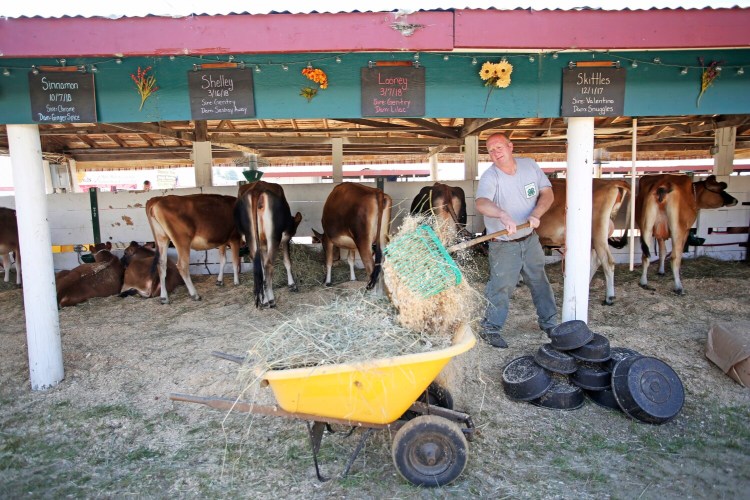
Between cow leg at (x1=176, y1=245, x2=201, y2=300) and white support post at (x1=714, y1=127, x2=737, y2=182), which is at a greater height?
white support post at (x1=714, y1=127, x2=737, y2=182)

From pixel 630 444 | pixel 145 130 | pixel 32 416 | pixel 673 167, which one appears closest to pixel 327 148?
pixel 145 130

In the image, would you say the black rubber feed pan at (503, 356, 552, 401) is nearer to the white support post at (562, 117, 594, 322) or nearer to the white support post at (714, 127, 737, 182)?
the white support post at (562, 117, 594, 322)

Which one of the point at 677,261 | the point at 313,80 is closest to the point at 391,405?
the point at 313,80

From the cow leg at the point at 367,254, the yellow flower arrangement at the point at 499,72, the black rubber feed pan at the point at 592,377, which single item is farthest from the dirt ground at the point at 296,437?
the yellow flower arrangement at the point at 499,72

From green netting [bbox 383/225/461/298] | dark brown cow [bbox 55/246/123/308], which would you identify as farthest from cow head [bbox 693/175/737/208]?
dark brown cow [bbox 55/246/123/308]

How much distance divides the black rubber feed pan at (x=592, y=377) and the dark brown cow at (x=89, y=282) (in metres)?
6.52

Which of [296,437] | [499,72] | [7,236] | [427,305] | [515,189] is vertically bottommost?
[296,437]

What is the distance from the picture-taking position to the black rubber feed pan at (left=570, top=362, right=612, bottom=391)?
11.8ft

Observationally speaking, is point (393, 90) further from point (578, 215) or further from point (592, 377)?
point (592, 377)

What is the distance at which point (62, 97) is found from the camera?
160 inches

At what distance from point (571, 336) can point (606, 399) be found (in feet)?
1.72

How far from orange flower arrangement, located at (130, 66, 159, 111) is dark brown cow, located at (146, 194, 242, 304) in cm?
301

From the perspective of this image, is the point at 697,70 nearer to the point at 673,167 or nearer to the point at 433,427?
the point at 433,427

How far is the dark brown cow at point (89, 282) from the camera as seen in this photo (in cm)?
682
